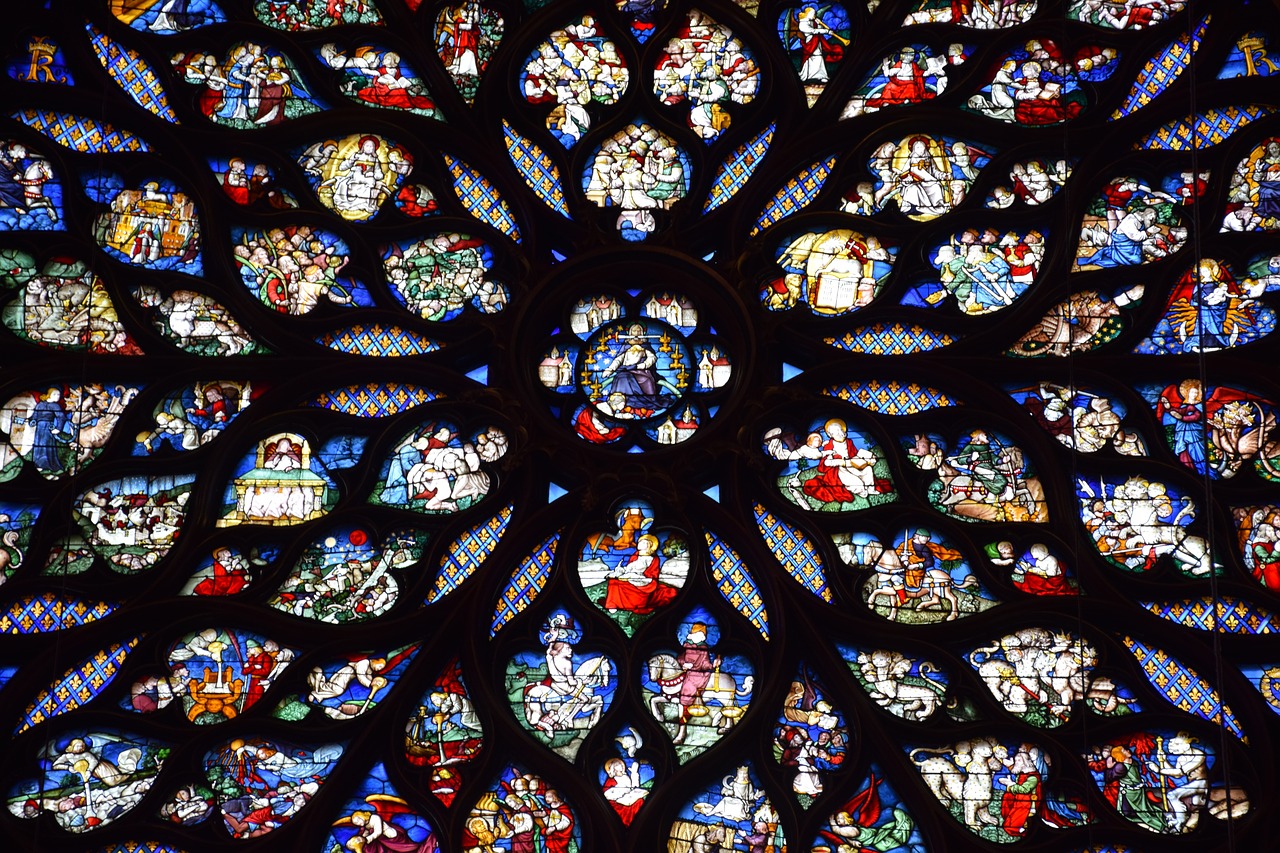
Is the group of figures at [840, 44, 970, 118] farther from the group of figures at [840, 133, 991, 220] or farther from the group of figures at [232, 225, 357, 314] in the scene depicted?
the group of figures at [232, 225, 357, 314]

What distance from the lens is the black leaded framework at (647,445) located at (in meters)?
12.2

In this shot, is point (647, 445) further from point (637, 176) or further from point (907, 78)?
point (907, 78)

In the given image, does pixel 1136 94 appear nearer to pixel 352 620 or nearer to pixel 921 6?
pixel 921 6

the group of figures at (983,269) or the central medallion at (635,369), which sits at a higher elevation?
the group of figures at (983,269)

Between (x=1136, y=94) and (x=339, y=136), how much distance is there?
3772 millimetres

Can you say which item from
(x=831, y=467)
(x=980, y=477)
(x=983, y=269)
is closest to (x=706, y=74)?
(x=983, y=269)

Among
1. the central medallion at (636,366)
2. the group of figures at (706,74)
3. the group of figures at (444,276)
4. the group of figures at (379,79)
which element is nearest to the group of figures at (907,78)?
the group of figures at (706,74)

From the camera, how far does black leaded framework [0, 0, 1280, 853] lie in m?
12.2

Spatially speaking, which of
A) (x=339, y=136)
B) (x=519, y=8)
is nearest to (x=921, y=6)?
(x=519, y=8)

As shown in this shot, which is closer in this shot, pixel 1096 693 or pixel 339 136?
pixel 1096 693

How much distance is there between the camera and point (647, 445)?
13062 mm

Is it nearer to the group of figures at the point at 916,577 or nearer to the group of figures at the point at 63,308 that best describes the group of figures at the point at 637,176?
the group of figures at the point at 916,577

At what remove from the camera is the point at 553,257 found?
1361 cm

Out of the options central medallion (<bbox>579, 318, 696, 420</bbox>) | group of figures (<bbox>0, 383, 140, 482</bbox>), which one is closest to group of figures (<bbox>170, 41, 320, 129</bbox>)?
group of figures (<bbox>0, 383, 140, 482</bbox>)
